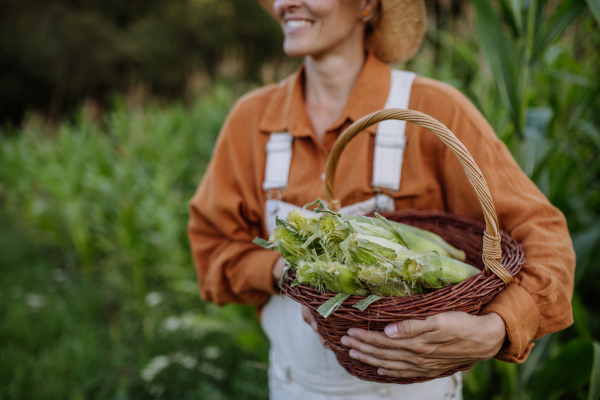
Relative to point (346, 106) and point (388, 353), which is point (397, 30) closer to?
point (346, 106)

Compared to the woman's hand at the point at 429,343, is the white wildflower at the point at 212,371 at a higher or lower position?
lower

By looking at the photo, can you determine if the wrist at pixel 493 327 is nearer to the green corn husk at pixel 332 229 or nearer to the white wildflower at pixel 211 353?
the green corn husk at pixel 332 229

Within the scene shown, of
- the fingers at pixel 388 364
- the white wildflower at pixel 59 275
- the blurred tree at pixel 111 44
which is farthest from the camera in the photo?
the blurred tree at pixel 111 44

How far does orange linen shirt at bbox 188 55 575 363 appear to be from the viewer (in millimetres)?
1060

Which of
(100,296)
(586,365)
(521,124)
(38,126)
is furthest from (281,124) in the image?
(38,126)

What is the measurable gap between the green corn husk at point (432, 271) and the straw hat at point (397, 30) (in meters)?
0.90

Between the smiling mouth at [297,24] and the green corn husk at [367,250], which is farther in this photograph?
the smiling mouth at [297,24]

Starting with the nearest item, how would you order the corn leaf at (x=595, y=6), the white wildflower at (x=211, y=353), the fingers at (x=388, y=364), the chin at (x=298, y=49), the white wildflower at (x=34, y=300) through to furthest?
the fingers at (x=388, y=364) → the corn leaf at (x=595, y=6) → the chin at (x=298, y=49) → the white wildflower at (x=211, y=353) → the white wildflower at (x=34, y=300)

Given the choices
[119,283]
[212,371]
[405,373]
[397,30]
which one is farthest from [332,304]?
[119,283]

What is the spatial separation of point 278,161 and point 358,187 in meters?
0.28

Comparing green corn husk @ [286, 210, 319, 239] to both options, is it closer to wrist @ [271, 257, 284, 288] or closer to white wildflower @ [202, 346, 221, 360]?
wrist @ [271, 257, 284, 288]

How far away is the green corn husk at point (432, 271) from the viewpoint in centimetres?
87

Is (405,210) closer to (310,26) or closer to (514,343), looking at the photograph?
(514,343)

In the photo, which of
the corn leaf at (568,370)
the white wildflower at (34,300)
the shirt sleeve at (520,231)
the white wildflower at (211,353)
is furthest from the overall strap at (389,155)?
the white wildflower at (34,300)
